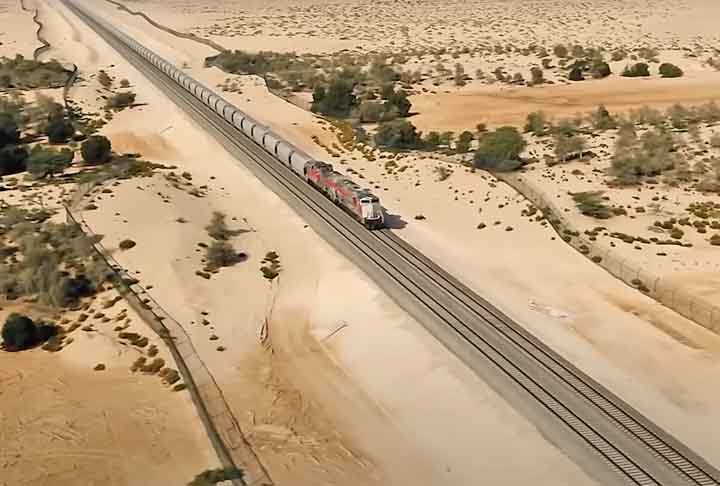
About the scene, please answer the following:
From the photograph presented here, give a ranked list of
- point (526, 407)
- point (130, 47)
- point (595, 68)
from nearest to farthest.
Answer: point (526, 407)
point (595, 68)
point (130, 47)

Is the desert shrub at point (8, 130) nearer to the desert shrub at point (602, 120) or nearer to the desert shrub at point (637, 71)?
the desert shrub at point (602, 120)

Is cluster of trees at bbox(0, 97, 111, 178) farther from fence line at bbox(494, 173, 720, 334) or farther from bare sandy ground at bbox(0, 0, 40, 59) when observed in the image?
bare sandy ground at bbox(0, 0, 40, 59)

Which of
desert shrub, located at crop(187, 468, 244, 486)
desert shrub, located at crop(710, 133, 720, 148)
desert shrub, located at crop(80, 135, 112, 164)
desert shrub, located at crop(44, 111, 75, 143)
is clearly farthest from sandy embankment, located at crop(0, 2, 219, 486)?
desert shrub, located at crop(710, 133, 720, 148)

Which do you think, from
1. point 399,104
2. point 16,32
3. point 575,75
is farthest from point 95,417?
point 16,32

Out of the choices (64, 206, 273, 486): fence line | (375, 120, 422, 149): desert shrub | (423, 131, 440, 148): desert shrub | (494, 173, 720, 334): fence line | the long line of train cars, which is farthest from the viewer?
(423, 131, 440, 148): desert shrub

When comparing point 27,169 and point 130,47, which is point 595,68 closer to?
point 27,169

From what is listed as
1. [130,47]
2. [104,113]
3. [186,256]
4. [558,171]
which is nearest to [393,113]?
[558,171]
